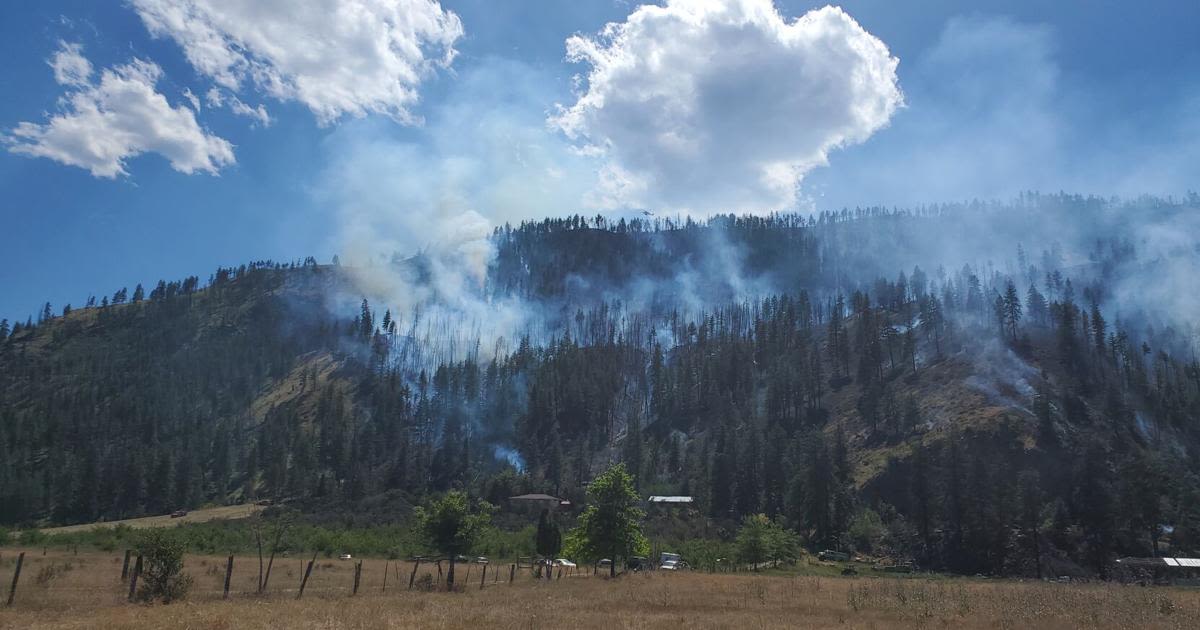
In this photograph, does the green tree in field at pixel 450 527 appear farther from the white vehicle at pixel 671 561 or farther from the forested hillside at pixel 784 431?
the forested hillside at pixel 784 431

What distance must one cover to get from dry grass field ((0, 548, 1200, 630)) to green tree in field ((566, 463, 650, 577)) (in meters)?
6.21

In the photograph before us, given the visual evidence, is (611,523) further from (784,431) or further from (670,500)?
(784,431)

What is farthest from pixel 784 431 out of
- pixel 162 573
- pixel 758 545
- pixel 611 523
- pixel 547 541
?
pixel 162 573

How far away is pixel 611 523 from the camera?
46.3 metres

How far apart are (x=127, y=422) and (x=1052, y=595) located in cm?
19004

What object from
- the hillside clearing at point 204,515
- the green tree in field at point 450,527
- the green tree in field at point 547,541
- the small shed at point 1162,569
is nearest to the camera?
the green tree in field at point 450,527

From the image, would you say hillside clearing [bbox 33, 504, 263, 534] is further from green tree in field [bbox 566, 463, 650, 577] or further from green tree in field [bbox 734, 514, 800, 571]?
green tree in field [bbox 566, 463, 650, 577]

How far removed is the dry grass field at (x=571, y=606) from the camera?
21.6 meters

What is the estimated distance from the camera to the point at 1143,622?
24.2 meters

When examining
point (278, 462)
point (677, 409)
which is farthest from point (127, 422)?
point (677, 409)

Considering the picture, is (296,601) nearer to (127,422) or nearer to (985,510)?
(985,510)

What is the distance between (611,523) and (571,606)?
18650 millimetres

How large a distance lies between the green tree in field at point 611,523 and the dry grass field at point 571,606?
6213mm

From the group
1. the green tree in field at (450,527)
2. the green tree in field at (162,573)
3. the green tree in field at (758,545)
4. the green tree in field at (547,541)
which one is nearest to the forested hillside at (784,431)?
the green tree in field at (758,545)
